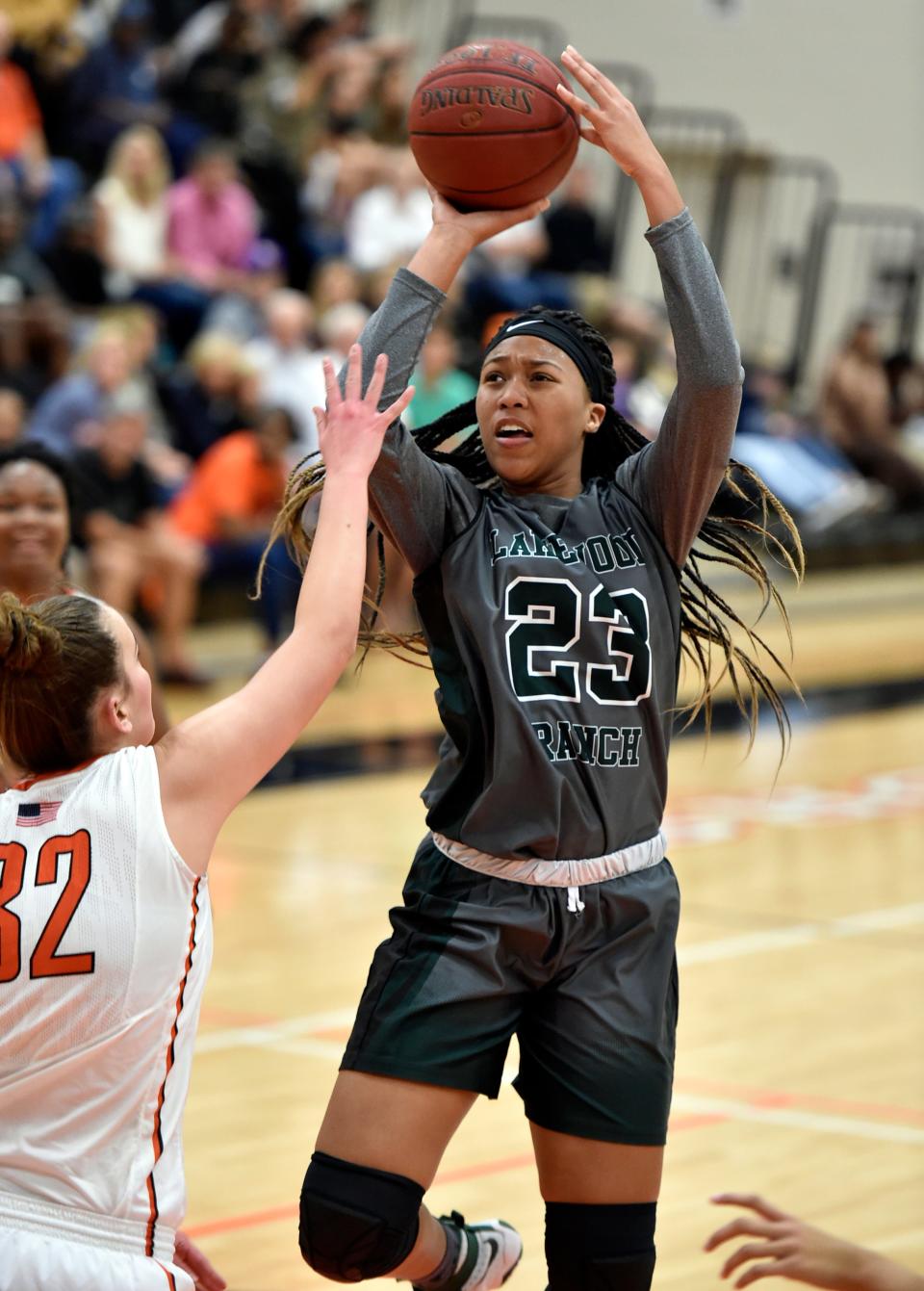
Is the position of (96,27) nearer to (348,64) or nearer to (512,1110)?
(348,64)

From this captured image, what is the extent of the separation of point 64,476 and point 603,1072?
2.05m

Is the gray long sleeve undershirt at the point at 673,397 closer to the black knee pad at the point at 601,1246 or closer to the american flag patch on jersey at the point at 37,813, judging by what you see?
the american flag patch on jersey at the point at 37,813

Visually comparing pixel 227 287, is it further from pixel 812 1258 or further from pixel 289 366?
pixel 812 1258

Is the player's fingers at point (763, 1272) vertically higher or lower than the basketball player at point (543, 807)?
lower

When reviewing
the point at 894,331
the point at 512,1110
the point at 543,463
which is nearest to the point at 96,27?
the point at 894,331

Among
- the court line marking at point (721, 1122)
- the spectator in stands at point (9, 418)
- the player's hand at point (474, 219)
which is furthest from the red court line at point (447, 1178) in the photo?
the spectator in stands at point (9, 418)

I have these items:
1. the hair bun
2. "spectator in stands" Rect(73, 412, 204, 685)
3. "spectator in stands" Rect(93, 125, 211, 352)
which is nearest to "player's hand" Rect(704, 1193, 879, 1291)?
the hair bun

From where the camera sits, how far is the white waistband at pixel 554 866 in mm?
2977

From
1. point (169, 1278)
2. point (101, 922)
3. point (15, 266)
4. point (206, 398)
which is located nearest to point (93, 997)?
point (101, 922)

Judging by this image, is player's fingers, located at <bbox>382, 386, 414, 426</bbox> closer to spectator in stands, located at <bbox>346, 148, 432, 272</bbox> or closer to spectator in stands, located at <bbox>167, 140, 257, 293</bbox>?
spectator in stands, located at <bbox>167, 140, 257, 293</bbox>

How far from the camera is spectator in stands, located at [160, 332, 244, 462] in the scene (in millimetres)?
11141

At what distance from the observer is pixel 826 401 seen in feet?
53.4

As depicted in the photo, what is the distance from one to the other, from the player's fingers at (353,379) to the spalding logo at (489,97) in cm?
62

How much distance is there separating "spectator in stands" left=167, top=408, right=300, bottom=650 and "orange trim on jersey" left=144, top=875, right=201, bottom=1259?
27.2 ft
